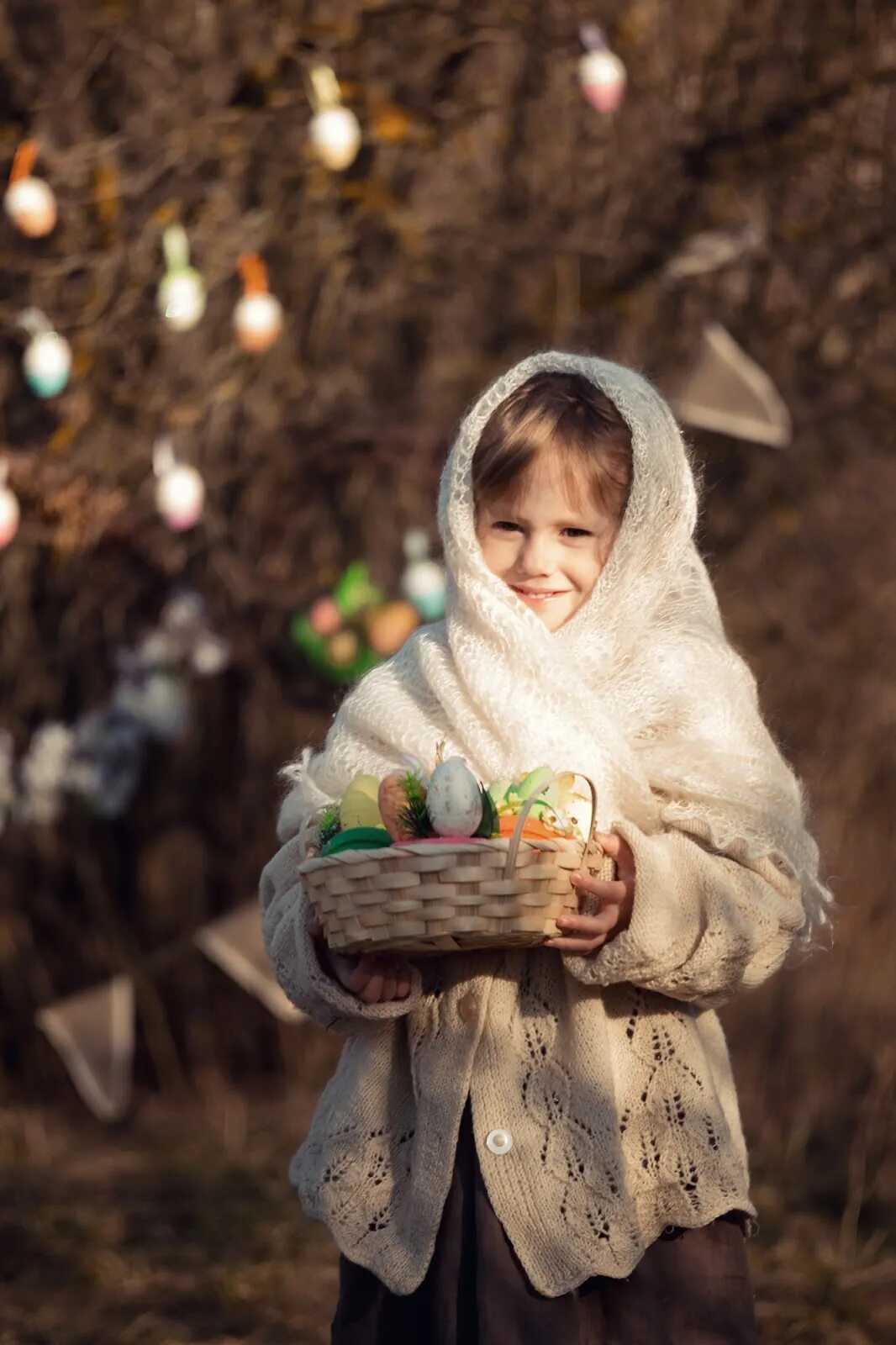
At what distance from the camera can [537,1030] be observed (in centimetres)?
224

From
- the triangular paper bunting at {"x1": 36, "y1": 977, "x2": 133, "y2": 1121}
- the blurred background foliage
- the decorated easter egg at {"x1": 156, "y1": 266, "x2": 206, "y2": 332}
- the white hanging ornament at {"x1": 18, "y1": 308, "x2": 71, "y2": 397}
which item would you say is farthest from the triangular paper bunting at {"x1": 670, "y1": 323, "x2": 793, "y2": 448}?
the triangular paper bunting at {"x1": 36, "y1": 977, "x2": 133, "y2": 1121}

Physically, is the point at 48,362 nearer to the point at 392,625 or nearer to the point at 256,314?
the point at 256,314

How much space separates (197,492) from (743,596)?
272 centimetres

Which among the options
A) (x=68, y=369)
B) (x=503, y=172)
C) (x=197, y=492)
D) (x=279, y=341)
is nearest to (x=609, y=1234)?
(x=197, y=492)

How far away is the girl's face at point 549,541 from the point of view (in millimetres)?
2350

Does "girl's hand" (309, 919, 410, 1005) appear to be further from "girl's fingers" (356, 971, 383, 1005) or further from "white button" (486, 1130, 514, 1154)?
"white button" (486, 1130, 514, 1154)

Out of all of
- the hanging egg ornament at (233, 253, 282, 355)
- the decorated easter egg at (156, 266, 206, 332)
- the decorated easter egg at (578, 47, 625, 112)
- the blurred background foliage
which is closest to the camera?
the decorated easter egg at (156, 266, 206, 332)

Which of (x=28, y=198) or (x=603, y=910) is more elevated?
(x=28, y=198)

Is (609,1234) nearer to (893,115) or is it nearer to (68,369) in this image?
(68,369)

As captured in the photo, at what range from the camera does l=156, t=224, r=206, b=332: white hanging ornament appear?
13.4 ft

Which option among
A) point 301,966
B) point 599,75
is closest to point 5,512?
point 599,75

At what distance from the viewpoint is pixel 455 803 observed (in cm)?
204

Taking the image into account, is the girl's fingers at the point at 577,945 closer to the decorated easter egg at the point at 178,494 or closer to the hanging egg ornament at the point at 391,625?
the decorated easter egg at the point at 178,494

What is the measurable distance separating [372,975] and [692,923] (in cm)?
39
